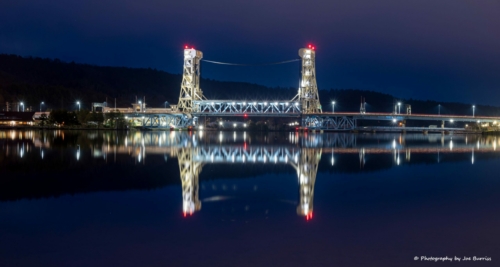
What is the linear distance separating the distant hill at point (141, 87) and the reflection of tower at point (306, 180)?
106 m

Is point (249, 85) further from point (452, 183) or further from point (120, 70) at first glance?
point (452, 183)

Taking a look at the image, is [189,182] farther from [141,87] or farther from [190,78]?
[141,87]

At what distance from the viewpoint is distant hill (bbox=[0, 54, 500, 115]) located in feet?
444

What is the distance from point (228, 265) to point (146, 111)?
68.1 metres

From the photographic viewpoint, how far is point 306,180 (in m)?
14.3

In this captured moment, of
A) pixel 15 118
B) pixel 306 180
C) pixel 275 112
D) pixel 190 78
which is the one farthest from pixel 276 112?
pixel 306 180

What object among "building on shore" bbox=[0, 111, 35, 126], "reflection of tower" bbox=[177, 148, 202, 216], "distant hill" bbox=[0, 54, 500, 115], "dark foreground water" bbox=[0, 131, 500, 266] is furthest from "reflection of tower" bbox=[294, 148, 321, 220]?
"distant hill" bbox=[0, 54, 500, 115]

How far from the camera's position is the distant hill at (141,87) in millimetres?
135250

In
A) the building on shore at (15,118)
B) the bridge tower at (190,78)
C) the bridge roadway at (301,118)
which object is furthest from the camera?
the building on shore at (15,118)

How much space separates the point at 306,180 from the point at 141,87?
147 metres

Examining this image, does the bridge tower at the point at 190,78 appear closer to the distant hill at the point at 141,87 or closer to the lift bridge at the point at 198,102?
the lift bridge at the point at 198,102

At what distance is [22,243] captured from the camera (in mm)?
7156

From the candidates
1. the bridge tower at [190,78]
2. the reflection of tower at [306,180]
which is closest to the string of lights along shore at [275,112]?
the bridge tower at [190,78]

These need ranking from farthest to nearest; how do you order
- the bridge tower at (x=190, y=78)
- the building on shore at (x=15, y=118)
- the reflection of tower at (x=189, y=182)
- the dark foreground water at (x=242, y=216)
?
the building on shore at (x=15, y=118), the bridge tower at (x=190, y=78), the reflection of tower at (x=189, y=182), the dark foreground water at (x=242, y=216)
